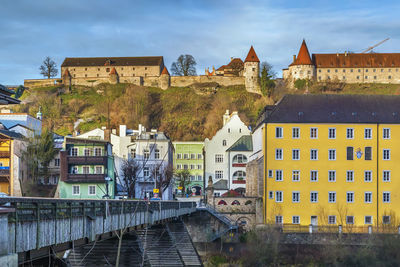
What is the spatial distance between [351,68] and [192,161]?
225 feet

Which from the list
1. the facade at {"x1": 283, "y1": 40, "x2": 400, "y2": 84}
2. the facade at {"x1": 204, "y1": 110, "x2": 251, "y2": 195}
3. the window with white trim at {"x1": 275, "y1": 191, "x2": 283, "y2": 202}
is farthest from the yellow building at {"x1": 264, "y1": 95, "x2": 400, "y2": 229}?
the facade at {"x1": 283, "y1": 40, "x2": 400, "y2": 84}

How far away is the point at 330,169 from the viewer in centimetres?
6900

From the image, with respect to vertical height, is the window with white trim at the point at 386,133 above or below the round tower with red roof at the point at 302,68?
below

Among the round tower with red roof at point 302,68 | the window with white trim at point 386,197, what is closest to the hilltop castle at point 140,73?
the round tower with red roof at point 302,68

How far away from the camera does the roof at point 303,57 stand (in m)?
159

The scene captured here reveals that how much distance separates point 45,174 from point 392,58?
11485cm

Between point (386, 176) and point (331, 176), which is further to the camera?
point (386, 176)

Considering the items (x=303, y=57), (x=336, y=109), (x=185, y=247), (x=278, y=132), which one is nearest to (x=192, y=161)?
(x=278, y=132)

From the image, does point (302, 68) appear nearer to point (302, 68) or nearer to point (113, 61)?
point (302, 68)

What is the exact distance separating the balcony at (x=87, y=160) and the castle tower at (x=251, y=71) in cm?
9094

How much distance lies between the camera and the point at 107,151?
237 feet

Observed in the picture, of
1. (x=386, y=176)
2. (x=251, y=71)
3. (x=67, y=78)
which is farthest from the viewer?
(x=67, y=78)

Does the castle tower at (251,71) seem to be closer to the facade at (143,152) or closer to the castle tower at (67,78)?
the castle tower at (67,78)

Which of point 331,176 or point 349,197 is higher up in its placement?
point 331,176
